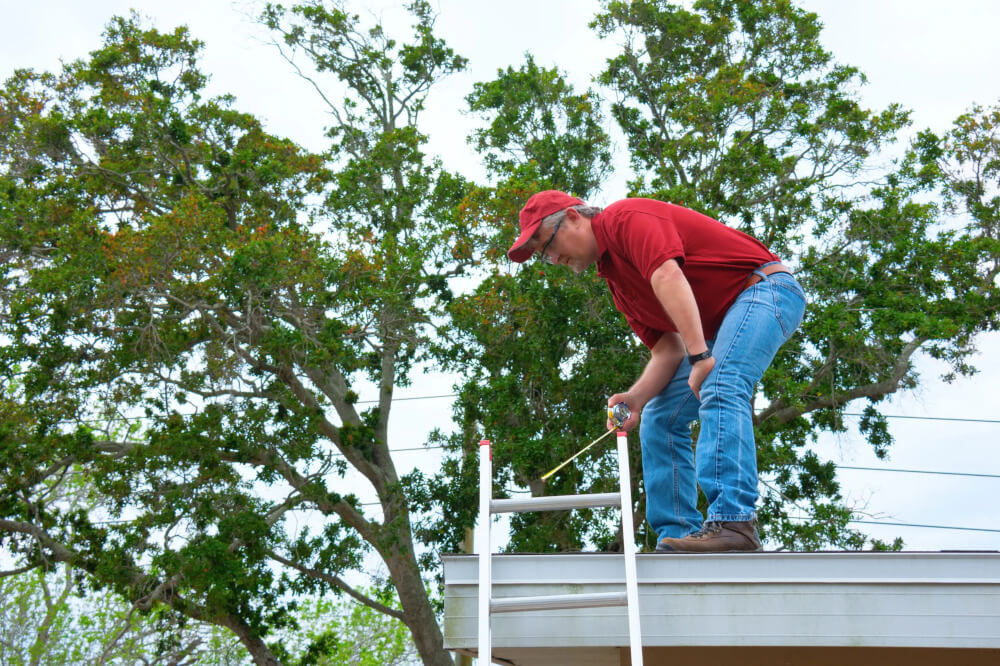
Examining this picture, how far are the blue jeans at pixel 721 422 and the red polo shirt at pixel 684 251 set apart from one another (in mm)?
71

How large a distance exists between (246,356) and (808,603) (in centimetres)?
985

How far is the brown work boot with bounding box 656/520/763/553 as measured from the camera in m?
2.90

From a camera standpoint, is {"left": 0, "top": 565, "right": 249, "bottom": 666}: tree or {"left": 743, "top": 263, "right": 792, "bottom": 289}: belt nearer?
{"left": 743, "top": 263, "right": 792, "bottom": 289}: belt

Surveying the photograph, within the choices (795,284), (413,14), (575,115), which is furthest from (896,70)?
(795,284)

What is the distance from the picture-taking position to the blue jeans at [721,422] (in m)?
2.94

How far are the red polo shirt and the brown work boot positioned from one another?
726mm

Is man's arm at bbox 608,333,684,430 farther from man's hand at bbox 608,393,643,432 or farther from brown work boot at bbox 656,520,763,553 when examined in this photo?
brown work boot at bbox 656,520,763,553

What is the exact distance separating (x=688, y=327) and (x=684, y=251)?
0.36m

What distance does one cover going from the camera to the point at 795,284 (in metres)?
3.26

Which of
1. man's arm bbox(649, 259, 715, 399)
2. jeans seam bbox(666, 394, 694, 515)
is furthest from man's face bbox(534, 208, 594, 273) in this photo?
jeans seam bbox(666, 394, 694, 515)

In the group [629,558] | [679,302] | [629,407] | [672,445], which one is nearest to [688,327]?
[679,302]

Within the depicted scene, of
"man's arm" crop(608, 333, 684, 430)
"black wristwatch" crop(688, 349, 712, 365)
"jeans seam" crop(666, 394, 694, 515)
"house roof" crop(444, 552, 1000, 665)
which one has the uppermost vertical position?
"man's arm" crop(608, 333, 684, 430)

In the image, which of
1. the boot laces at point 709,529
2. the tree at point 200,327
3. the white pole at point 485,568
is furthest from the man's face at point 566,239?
the tree at point 200,327

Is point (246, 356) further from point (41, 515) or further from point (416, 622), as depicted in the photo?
point (416, 622)
